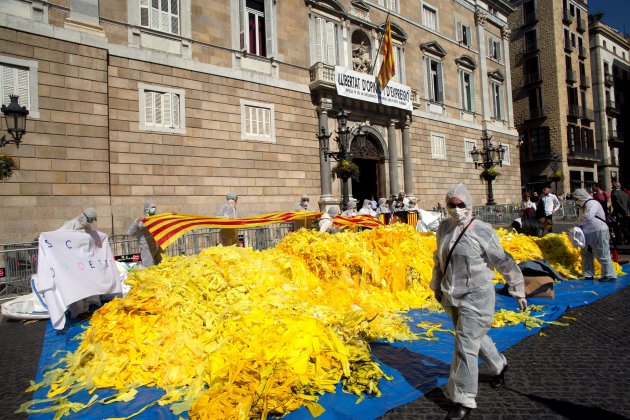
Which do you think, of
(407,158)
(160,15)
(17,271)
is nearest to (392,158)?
(407,158)

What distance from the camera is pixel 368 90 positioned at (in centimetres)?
1923

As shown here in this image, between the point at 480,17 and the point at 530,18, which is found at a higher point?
the point at 530,18

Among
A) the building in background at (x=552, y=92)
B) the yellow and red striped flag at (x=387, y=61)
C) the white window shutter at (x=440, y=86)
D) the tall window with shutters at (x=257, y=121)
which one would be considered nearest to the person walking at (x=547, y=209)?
the yellow and red striped flag at (x=387, y=61)

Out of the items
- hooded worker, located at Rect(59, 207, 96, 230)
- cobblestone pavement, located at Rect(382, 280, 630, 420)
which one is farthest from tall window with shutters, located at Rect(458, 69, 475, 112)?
hooded worker, located at Rect(59, 207, 96, 230)

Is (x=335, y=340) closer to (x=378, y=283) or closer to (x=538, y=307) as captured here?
(x=378, y=283)

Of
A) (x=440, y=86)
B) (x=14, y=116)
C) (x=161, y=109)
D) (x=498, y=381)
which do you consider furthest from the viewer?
(x=440, y=86)

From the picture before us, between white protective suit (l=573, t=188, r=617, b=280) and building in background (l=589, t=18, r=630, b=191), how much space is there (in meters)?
46.2

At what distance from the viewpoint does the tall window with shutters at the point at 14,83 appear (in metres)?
10.7

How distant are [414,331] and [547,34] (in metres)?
44.0

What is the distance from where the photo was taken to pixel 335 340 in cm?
392

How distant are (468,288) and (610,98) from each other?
185ft

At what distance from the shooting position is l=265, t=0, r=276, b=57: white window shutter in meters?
16.4

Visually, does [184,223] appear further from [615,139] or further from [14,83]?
[615,139]

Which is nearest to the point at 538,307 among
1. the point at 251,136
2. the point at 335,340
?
the point at 335,340
